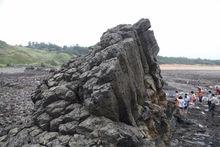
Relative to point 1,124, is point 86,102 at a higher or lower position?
higher

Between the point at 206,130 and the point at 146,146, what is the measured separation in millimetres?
16601

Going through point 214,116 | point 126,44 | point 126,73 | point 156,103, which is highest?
point 126,44

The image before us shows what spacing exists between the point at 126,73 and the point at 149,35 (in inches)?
364

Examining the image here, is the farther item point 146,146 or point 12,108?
point 12,108

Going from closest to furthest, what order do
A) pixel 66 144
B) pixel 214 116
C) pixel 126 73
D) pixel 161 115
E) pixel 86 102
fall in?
pixel 66 144
pixel 86 102
pixel 126 73
pixel 161 115
pixel 214 116

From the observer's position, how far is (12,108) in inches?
1953

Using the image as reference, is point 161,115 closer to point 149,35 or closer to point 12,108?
point 149,35

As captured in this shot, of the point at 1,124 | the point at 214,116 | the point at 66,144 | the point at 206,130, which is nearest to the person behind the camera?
the point at 66,144

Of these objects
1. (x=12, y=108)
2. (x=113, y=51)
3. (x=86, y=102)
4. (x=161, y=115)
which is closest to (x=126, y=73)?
(x=113, y=51)

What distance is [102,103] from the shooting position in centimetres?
2725

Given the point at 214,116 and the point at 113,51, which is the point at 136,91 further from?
the point at 214,116

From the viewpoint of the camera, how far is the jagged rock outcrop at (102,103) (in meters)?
26.5

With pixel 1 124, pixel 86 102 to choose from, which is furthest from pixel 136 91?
pixel 1 124

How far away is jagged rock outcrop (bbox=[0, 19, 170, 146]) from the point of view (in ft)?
87.0
